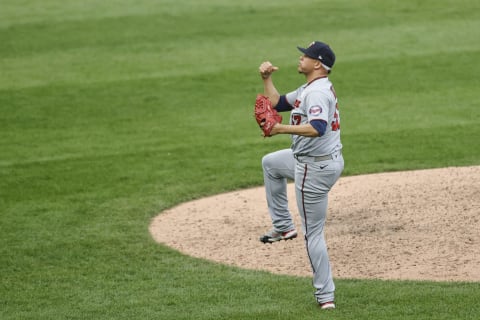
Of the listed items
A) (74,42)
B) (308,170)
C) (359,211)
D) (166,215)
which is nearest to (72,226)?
(166,215)

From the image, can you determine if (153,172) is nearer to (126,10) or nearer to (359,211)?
(359,211)

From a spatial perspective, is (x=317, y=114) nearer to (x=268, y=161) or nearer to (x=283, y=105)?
(x=283, y=105)

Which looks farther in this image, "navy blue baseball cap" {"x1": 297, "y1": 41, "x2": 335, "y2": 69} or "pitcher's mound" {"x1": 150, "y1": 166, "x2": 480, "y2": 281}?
"pitcher's mound" {"x1": 150, "y1": 166, "x2": 480, "y2": 281}

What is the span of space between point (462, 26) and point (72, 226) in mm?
11781

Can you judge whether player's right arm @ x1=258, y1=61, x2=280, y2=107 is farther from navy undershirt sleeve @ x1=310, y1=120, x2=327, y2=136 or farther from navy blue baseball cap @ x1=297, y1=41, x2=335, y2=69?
navy undershirt sleeve @ x1=310, y1=120, x2=327, y2=136

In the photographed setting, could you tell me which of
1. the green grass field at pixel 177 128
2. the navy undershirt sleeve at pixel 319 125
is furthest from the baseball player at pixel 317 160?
the green grass field at pixel 177 128

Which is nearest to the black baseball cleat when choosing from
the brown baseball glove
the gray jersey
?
the gray jersey

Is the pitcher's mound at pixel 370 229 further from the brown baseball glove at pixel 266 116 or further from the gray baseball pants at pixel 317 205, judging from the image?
the brown baseball glove at pixel 266 116

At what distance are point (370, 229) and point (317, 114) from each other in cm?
307

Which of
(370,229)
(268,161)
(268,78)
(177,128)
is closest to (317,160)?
(268,78)

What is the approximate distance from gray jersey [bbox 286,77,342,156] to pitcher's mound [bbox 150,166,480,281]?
177 cm

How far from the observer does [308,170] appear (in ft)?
25.3

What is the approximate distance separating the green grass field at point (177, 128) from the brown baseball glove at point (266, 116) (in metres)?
1.46

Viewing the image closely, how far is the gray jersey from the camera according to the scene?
7.40 m
